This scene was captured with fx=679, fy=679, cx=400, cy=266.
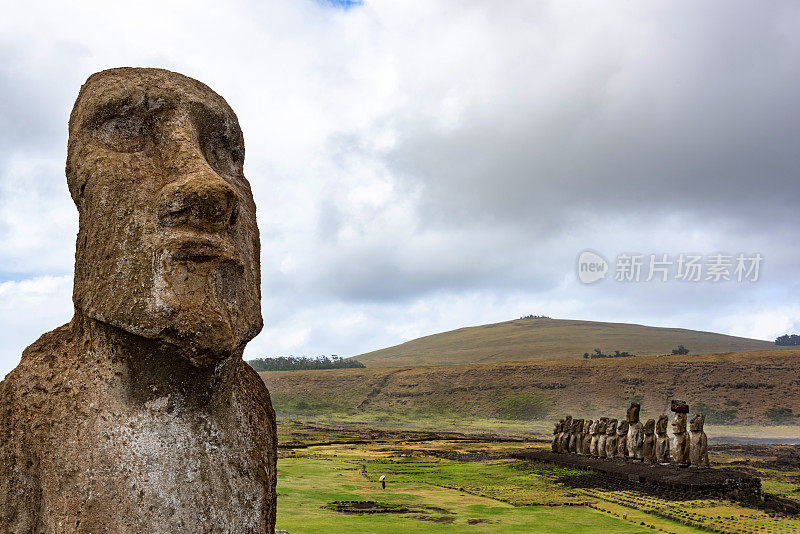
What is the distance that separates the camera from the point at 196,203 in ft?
9.27

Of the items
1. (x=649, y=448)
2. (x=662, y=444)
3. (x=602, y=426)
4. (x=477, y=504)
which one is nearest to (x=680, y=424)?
(x=662, y=444)

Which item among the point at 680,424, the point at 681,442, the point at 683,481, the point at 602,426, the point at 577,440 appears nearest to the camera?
the point at 683,481

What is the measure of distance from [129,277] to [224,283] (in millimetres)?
382

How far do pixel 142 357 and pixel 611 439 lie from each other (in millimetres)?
21750

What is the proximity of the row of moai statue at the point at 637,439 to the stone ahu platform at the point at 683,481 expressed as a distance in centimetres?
51

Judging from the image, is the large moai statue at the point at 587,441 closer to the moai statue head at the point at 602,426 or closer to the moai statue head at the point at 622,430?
the moai statue head at the point at 602,426

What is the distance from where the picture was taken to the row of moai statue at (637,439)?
714 inches

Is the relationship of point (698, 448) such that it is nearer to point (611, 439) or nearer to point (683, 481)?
point (683, 481)

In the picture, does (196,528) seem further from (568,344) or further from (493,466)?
(568,344)

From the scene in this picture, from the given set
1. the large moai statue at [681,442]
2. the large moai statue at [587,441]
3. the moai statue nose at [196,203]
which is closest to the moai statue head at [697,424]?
the large moai statue at [681,442]

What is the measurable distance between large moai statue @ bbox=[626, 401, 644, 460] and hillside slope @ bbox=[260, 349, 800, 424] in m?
36.7

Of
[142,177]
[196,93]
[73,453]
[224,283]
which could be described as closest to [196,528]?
[73,453]

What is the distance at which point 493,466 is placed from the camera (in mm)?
23453

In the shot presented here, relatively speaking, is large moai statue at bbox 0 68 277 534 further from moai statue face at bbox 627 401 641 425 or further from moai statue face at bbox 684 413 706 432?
moai statue face at bbox 627 401 641 425
